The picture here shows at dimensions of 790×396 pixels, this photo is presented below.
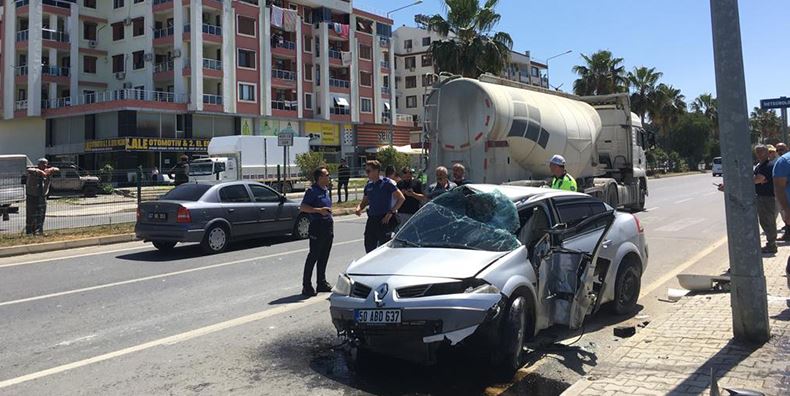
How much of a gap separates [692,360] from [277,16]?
172 ft

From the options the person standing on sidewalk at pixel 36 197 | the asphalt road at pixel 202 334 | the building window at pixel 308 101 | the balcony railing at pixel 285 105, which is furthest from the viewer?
the building window at pixel 308 101

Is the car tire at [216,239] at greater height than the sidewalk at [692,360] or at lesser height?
greater

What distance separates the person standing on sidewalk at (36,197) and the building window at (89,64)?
4287cm

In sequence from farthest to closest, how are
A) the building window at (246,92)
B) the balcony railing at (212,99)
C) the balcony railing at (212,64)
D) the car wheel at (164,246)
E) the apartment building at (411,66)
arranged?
the apartment building at (411,66)
the building window at (246,92)
the balcony railing at (212,64)
the balcony railing at (212,99)
the car wheel at (164,246)

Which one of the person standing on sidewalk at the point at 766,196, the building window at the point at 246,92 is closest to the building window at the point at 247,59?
the building window at the point at 246,92

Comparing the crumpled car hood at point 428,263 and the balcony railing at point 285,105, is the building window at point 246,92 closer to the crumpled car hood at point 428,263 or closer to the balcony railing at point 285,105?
the balcony railing at point 285,105

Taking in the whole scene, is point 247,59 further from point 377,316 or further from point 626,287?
point 377,316

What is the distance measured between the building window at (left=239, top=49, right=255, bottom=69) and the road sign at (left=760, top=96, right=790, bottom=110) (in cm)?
4561

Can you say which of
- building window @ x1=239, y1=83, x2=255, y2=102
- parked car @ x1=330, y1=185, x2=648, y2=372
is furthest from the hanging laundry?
parked car @ x1=330, y1=185, x2=648, y2=372

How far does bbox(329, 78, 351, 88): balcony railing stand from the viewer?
189ft

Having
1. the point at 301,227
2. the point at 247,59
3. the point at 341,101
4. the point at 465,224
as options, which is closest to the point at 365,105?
the point at 341,101

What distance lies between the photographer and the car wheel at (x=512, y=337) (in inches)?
190

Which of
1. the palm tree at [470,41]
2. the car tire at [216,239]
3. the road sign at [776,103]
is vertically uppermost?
the palm tree at [470,41]

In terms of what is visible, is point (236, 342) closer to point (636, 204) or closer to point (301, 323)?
point (301, 323)
